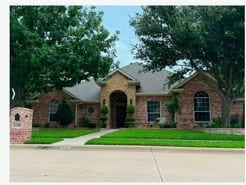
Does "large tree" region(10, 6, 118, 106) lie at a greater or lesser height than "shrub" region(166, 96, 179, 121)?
greater

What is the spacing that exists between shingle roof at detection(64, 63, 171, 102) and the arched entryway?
4.45 ft

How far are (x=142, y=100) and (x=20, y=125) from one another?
12784 mm

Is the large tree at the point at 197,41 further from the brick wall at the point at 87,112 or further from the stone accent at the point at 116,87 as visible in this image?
the brick wall at the point at 87,112

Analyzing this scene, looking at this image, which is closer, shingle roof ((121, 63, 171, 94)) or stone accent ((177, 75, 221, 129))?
stone accent ((177, 75, 221, 129))

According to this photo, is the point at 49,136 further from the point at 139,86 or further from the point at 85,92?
the point at 85,92

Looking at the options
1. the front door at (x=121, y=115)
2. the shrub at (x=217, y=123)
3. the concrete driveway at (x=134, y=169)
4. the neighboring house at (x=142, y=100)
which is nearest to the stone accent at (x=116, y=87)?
the neighboring house at (x=142, y=100)

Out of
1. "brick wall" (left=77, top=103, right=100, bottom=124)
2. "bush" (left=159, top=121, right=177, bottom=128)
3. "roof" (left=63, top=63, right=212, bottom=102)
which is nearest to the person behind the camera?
"bush" (left=159, top=121, right=177, bottom=128)

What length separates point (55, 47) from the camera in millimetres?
20188

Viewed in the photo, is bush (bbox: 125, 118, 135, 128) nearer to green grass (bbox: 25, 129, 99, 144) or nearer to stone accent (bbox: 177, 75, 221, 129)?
stone accent (bbox: 177, 75, 221, 129)

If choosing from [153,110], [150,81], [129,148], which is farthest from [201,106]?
[129,148]

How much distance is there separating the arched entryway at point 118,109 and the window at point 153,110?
2.30 metres

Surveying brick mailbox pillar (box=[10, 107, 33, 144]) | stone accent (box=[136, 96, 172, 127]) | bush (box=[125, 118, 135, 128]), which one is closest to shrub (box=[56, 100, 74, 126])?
bush (box=[125, 118, 135, 128])

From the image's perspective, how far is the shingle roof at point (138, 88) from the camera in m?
25.0

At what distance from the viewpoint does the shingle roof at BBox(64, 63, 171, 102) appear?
25031 mm
